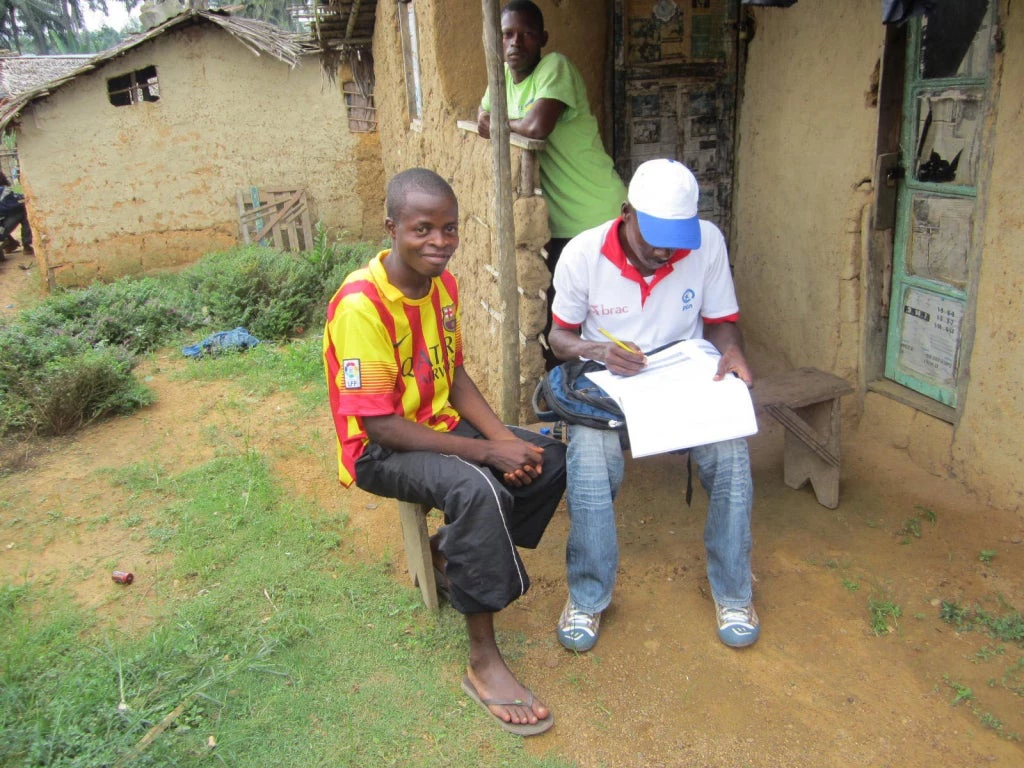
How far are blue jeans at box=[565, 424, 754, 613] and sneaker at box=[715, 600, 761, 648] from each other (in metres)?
0.03

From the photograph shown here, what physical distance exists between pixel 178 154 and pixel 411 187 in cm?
832

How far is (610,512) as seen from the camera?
8.68ft

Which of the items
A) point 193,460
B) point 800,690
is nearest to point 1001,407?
point 800,690

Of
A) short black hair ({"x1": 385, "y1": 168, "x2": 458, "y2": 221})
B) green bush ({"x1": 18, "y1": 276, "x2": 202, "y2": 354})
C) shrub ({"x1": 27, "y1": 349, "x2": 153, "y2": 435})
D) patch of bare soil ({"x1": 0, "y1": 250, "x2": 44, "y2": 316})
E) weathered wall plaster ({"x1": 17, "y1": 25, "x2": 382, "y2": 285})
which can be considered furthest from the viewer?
patch of bare soil ({"x1": 0, "y1": 250, "x2": 44, "y2": 316})

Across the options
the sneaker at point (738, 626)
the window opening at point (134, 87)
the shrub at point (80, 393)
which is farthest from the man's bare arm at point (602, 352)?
the window opening at point (134, 87)

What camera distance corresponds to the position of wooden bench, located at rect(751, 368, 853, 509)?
3.31 meters

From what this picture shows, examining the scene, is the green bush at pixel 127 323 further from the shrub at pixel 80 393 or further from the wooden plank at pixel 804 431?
the wooden plank at pixel 804 431

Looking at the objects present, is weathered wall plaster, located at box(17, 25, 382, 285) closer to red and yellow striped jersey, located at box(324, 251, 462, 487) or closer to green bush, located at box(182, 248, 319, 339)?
green bush, located at box(182, 248, 319, 339)

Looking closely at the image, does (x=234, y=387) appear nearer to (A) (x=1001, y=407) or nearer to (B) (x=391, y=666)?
(B) (x=391, y=666)

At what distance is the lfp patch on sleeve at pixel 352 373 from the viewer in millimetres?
2389

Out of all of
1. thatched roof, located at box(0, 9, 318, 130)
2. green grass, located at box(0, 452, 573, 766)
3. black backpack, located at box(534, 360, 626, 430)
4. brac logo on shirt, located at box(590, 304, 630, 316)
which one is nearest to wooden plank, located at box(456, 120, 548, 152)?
brac logo on shirt, located at box(590, 304, 630, 316)

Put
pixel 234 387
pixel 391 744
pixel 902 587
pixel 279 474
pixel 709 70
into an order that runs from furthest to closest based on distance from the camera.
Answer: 1. pixel 234 387
2. pixel 709 70
3. pixel 279 474
4. pixel 902 587
5. pixel 391 744

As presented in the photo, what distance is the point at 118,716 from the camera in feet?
7.72

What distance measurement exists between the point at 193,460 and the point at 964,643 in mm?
3721
